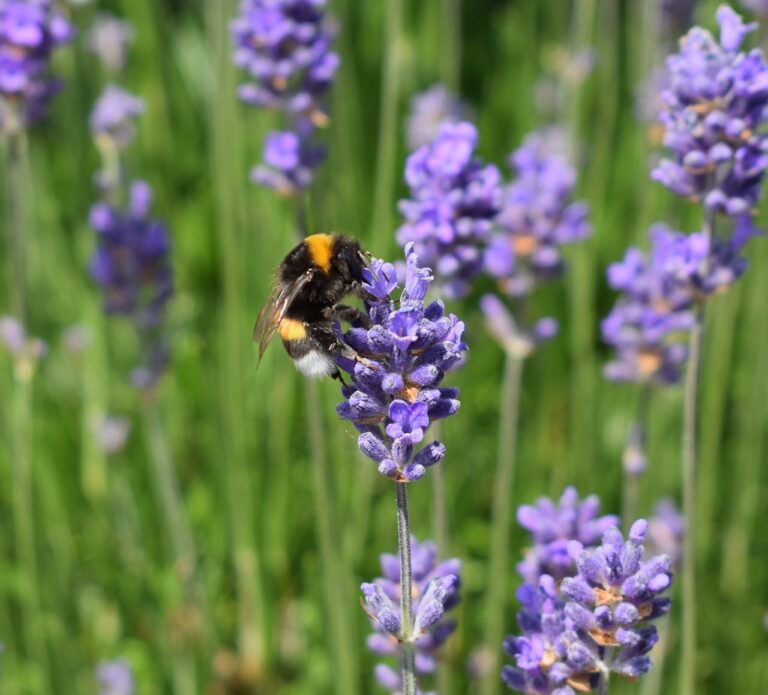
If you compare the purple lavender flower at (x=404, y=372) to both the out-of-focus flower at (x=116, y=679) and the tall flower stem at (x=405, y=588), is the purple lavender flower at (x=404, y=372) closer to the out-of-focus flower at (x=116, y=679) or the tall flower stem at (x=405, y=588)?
the tall flower stem at (x=405, y=588)

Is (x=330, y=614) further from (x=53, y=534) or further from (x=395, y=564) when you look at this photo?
(x=53, y=534)

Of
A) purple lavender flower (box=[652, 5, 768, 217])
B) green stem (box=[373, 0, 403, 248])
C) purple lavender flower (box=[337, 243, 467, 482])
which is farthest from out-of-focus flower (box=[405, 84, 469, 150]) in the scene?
purple lavender flower (box=[337, 243, 467, 482])

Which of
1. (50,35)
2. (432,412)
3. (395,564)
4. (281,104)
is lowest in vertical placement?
(395,564)

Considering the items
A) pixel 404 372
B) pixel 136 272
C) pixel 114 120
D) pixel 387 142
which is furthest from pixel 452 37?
pixel 404 372

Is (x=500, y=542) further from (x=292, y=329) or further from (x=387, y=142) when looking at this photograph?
(x=387, y=142)

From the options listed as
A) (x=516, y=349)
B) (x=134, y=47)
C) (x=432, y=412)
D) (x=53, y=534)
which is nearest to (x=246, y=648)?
(x=53, y=534)

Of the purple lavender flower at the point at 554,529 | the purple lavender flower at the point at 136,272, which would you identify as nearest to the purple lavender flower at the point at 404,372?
the purple lavender flower at the point at 554,529

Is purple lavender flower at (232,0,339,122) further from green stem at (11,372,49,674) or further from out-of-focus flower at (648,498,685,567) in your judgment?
out-of-focus flower at (648,498,685,567)
